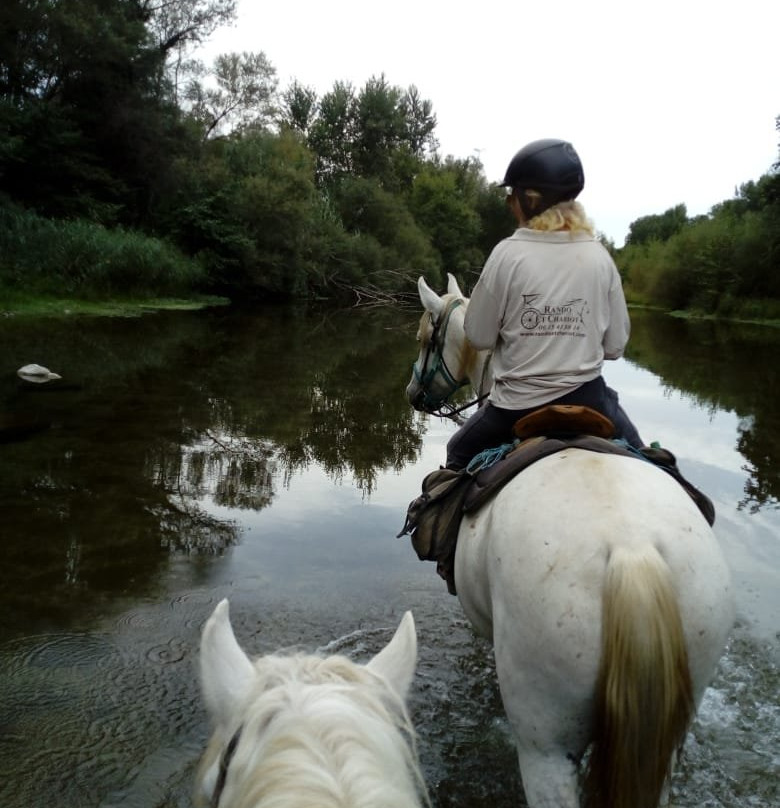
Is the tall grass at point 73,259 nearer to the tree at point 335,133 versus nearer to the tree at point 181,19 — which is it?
the tree at point 181,19

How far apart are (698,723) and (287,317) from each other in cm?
2335

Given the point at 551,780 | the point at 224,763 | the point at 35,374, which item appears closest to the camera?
the point at 224,763

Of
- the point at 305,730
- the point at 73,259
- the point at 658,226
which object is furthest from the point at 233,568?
the point at 658,226

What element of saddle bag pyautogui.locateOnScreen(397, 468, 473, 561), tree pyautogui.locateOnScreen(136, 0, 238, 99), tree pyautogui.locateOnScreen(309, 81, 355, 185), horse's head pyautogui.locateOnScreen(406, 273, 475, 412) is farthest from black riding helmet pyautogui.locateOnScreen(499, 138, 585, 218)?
tree pyautogui.locateOnScreen(309, 81, 355, 185)

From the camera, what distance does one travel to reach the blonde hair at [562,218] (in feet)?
9.23

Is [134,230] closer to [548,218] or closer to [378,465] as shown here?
[378,465]

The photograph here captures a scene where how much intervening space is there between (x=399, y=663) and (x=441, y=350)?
3.04 m

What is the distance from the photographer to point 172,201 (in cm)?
3019

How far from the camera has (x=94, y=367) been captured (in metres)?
11.1

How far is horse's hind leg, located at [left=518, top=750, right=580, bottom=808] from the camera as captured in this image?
6.66 ft

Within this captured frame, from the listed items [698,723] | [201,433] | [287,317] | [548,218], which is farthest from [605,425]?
[287,317]

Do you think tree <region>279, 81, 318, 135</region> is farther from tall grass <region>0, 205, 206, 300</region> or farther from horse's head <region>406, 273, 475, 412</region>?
horse's head <region>406, 273, 475, 412</region>

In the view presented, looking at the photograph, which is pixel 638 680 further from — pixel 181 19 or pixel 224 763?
pixel 181 19

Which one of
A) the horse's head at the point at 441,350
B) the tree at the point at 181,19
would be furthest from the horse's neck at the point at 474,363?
the tree at the point at 181,19
